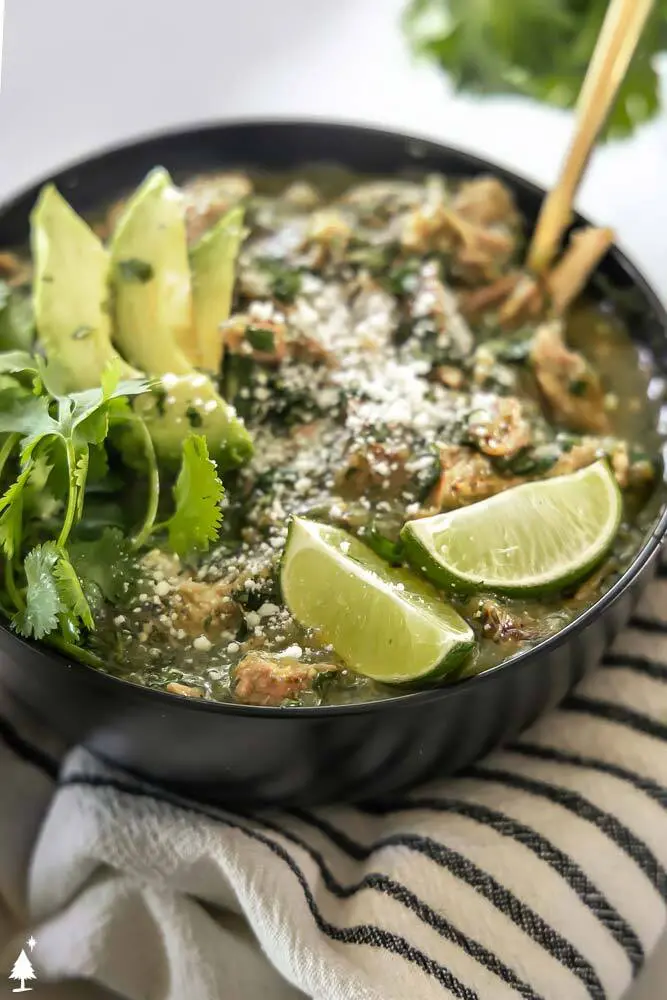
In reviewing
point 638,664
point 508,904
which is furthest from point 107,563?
point 638,664

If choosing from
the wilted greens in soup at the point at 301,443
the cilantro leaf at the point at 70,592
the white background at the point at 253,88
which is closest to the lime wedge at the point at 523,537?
the wilted greens in soup at the point at 301,443

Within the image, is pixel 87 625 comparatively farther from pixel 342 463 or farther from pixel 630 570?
pixel 630 570

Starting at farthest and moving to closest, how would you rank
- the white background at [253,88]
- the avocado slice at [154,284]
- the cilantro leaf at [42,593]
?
the white background at [253,88], the avocado slice at [154,284], the cilantro leaf at [42,593]

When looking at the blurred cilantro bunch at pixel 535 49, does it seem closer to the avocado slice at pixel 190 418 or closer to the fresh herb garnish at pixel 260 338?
the fresh herb garnish at pixel 260 338

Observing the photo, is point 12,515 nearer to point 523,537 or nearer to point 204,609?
point 204,609

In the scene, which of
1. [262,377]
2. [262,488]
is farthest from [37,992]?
[262,377]

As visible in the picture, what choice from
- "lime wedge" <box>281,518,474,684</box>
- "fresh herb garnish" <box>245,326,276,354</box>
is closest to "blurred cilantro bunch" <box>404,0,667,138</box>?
"fresh herb garnish" <box>245,326,276,354</box>
